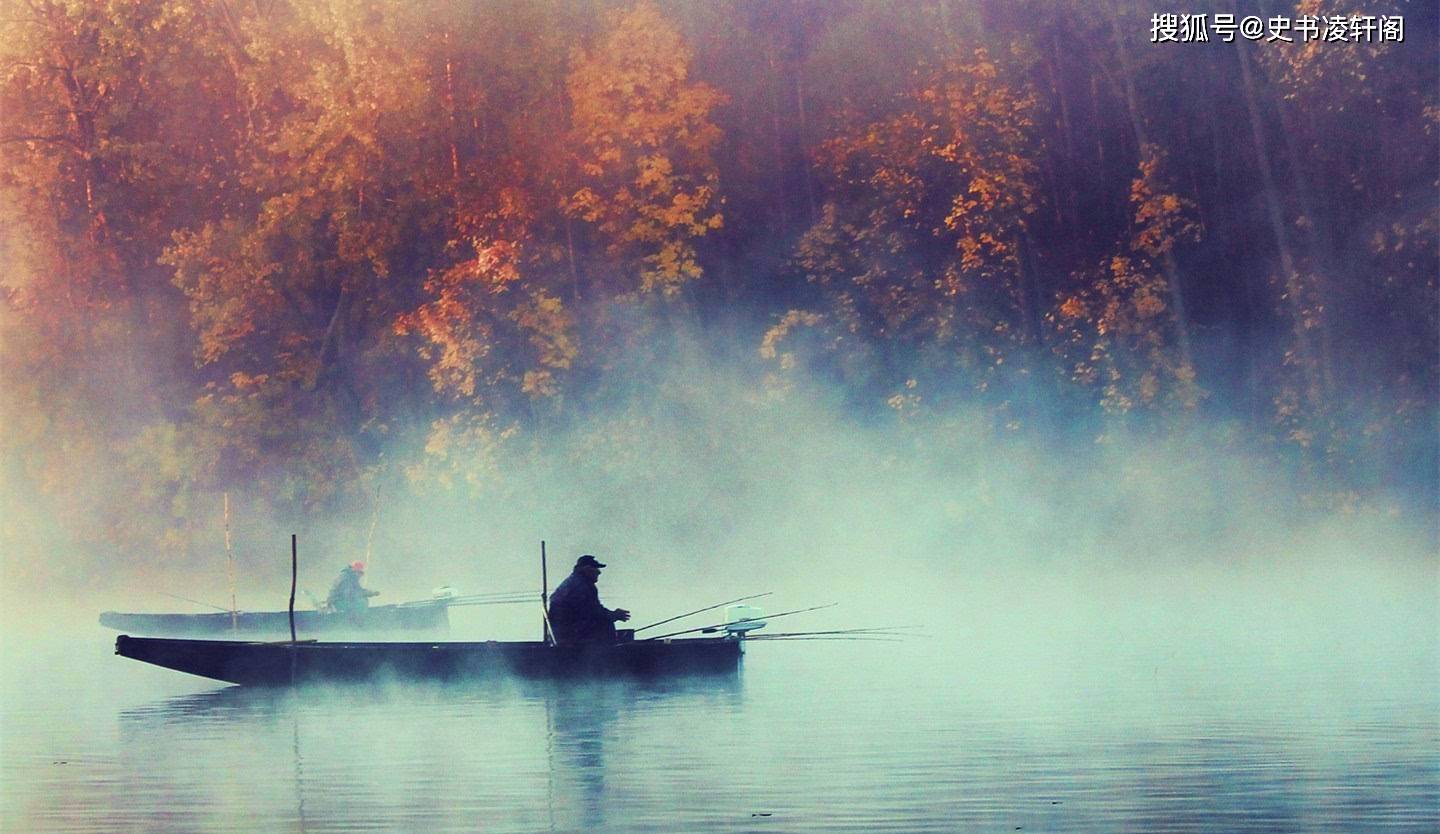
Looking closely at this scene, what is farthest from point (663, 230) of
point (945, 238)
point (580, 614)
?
point (580, 614)

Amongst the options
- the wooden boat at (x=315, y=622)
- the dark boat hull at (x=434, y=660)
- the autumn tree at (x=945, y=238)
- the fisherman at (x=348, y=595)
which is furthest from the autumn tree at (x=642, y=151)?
the dark boat hull at (x=434, y=660)

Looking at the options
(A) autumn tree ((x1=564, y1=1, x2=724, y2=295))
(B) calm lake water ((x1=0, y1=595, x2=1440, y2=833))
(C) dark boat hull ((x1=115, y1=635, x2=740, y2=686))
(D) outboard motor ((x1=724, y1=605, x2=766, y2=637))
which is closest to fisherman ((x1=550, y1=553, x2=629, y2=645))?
(C) dark boat hull ((x1=115, y1=635, x2=740, y2=686))

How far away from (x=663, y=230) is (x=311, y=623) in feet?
50.6

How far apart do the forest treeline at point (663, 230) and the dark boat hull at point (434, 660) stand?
20.5 metres

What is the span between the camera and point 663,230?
46.3 meters

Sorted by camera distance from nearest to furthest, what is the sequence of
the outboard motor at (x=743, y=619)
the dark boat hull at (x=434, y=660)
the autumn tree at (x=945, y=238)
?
1. the dark boat hull at (x=434, y=660)
2. the outboard motor at (x=743, y=619)
3. the autumn tree at (x=945, y=238)

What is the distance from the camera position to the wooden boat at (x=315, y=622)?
33.1 metres

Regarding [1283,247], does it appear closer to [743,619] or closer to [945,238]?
[945,238]

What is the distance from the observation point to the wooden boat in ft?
109

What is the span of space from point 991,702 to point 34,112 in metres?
33.3

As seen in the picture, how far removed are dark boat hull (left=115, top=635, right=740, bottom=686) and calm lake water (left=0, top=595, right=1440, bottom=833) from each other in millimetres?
222

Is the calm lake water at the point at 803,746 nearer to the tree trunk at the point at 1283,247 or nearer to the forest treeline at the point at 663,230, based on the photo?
the tree trunk at the point at 1283,247

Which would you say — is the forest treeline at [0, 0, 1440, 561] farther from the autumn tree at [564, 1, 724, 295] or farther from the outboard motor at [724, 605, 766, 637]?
the outboard motor at [724, 605, 766, 637]

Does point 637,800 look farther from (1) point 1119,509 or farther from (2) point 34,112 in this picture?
(2) point 34,112
